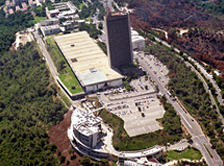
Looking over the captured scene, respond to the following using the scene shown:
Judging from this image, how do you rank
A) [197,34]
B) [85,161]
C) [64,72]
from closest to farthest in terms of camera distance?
[85,161] → [64,72] → [197,34]

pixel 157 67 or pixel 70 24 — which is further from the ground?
pixel 70 24

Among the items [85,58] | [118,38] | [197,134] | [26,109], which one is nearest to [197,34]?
[118,38]

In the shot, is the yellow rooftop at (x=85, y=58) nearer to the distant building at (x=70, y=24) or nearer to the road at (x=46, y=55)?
the road at (x=46, y=55)

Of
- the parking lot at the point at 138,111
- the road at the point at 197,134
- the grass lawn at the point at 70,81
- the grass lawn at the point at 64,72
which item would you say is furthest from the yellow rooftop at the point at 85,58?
the road at the point at 197,134

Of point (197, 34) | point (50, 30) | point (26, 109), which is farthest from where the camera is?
point (50, 30)

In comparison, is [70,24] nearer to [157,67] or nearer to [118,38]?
[118,38]

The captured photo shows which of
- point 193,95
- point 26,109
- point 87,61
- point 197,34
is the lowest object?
point 26,109

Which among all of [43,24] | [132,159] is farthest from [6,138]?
Result: [43,24]
